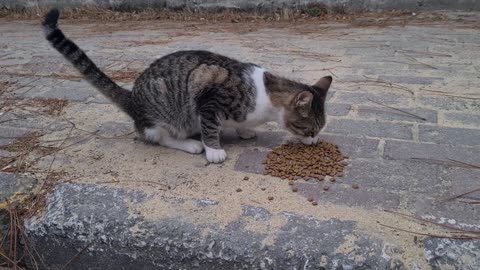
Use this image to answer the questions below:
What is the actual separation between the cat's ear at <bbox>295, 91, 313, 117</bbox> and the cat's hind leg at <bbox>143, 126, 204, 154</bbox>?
1.97 ft

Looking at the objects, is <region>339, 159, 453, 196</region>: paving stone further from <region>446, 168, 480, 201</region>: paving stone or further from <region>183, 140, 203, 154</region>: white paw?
<region>183, 140, 203, 154</region>: white paw

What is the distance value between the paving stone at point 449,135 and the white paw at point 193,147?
126cm

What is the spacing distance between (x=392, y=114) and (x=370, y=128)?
301mm

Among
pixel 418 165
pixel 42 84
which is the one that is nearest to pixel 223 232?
pixel 418 165

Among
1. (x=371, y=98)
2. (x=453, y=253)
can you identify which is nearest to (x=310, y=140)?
(x=371, y=98)

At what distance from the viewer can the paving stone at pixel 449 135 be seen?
8.62 ft

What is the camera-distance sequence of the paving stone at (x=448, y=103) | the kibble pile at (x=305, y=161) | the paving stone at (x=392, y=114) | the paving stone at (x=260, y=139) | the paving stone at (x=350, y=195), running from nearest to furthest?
the paving stone at (x=350, y=195), the kibble pile at (x=305, y=161), the paving stone at (x=260, y=139), the paving stone at (x=392, y=114), the paving stone at (x=448, y=103)

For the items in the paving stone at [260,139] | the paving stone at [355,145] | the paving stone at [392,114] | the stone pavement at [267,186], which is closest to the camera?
the stone pavement at [267,186]

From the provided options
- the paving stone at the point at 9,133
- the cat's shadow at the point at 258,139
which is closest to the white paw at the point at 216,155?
the cat's shadow at the point at 258,139

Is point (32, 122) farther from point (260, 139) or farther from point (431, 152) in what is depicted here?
point (431, 152)

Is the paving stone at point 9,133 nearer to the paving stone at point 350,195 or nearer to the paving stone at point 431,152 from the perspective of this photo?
the paving stone at point 350,195

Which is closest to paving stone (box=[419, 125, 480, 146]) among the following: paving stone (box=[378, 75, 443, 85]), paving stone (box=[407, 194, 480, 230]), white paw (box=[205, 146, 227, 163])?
paving stone (box=[407, 194, 480, 230])

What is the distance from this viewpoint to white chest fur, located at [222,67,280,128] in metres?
2.70

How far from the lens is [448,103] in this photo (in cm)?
319
